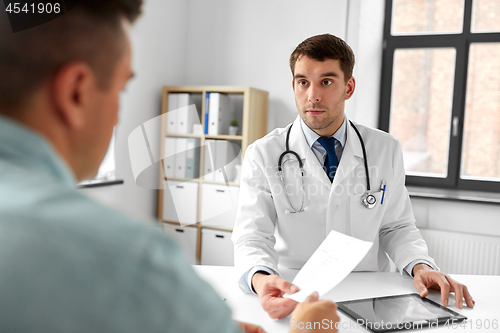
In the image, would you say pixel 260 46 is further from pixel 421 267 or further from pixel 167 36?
pixel 421 267

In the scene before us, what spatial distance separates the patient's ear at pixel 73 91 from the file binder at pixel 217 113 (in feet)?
9.44

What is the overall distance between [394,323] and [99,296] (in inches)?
32.7

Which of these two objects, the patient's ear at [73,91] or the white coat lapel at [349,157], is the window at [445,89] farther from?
the patient's ear at [73,91]

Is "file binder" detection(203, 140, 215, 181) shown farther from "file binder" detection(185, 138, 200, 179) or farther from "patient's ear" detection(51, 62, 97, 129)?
"patient's ear" detection(51, 62, 97, 129)

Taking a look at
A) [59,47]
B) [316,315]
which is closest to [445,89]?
[316,315]

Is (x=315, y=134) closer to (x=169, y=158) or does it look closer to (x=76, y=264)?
(x=76, y=264)

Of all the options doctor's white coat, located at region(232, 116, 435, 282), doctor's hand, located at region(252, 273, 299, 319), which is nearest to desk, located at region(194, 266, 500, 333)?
doctor's hand, located at region(252, 273, 299, 319)

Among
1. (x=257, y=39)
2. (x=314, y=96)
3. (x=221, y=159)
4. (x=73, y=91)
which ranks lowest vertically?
(x=221, y=159)

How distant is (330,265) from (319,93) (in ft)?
2.85

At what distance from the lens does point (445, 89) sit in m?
3.19

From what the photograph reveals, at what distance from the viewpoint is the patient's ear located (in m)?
0.33

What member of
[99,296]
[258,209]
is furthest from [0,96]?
[258,209]

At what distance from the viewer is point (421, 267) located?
1.27 meters

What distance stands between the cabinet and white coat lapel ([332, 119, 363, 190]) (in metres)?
1.60
